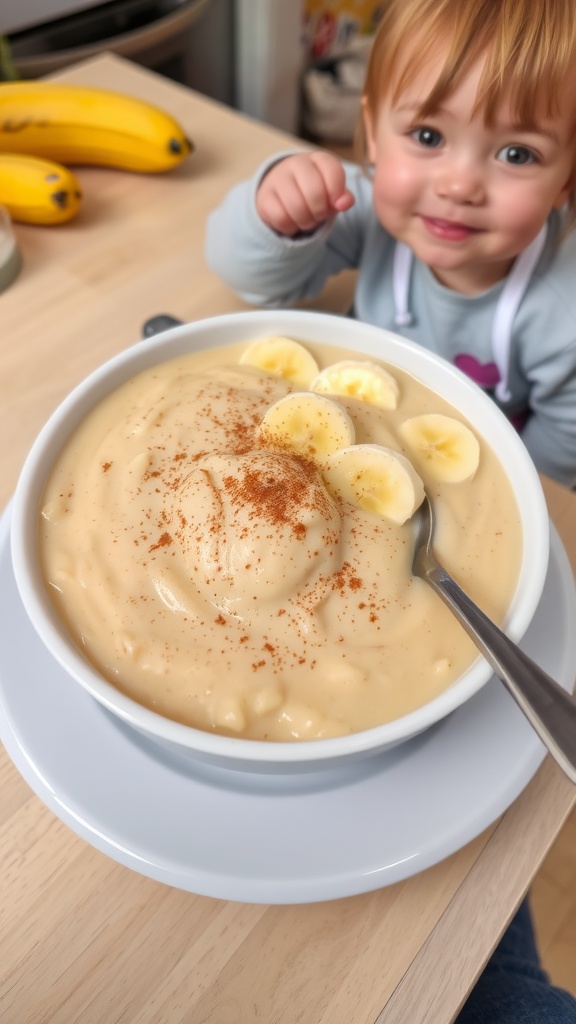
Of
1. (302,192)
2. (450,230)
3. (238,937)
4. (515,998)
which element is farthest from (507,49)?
(515,998)

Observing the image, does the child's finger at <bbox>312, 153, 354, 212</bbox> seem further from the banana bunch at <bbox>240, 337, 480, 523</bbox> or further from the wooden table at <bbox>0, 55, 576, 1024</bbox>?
the wooden table at <bbox>0, 55, 576, 1024</bbox>

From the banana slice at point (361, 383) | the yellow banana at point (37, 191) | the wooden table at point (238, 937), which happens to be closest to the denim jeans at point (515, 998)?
the wooden table at point (238, 937)

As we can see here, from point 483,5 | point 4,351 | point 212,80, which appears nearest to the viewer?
point 483,5

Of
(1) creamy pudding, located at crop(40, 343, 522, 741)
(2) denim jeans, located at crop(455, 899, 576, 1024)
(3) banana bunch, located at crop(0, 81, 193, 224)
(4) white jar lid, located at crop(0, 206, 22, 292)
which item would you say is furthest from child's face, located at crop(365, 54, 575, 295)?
(2) denim jeans, located at crop(455, 899, 576, 1024)

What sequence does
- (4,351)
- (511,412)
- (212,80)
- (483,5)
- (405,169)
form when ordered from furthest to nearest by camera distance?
(212,80) → (511,412) → (4,351) → (405,169) → (483,5)

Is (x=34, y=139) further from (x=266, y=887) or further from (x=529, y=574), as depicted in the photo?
(x=266, y=887)

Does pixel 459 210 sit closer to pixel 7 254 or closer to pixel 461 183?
pixel 461 183

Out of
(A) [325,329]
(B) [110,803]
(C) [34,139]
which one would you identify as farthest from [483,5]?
(B) [110,803]
